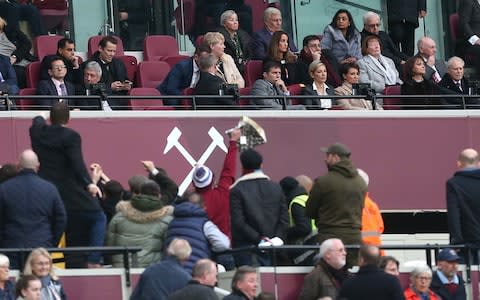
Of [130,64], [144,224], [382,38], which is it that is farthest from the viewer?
[382,38]

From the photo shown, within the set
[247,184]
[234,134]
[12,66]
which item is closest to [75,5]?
[12,66]

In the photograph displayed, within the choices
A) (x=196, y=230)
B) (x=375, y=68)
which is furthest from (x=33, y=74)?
(x=196, y=230)

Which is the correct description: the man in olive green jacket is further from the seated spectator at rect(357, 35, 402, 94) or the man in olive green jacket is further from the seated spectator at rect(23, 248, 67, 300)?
the seated spectator at rect(357, 35, 402, 94)

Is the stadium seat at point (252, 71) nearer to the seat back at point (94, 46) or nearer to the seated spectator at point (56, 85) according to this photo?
the seat back at point (94, 46)

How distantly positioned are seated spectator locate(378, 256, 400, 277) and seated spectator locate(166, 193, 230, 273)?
1466 millimetres

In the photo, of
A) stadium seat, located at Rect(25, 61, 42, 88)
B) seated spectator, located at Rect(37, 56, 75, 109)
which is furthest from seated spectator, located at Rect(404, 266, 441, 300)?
stadium seat, located at Rect(25, 61, 42, 88)

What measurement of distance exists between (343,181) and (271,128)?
5.39 m

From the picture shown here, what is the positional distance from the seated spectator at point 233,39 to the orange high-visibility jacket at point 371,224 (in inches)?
255

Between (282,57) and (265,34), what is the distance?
0.92 metres

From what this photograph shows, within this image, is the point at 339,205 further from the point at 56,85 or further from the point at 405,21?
the point at 405,21

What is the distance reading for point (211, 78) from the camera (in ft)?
87.0

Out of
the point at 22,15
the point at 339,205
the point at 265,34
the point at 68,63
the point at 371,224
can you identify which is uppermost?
the point at 22,15

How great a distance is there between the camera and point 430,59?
28.9 m

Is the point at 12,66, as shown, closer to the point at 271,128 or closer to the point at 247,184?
the point at 271,128
